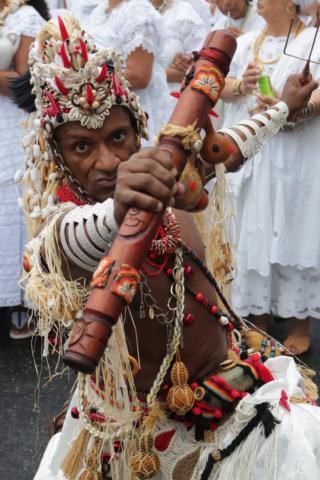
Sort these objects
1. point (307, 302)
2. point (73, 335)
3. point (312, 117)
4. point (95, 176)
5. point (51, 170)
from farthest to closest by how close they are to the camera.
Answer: point (307, 302) → point (312, 117) → point (51, 170) → point (95, 176) → point (73, 335)

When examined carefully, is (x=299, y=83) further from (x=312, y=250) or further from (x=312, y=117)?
(x=312, y=250)

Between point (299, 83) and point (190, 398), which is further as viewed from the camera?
point (299, 83)

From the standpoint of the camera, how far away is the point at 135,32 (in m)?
4.30

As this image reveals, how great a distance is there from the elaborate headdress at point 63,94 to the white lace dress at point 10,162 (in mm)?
2340

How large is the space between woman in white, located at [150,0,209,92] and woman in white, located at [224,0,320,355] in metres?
1.34

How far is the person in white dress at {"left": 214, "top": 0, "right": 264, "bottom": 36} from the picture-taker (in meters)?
5.37

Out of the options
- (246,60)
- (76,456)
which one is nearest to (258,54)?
(246,60)

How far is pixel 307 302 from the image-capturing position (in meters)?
4.43

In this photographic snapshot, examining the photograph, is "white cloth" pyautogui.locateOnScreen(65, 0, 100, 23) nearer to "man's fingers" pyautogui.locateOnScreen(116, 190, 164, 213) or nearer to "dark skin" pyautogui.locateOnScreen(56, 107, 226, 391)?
"dark skin" pyautogui.locateOnScreen(56, 107, 226, 391)

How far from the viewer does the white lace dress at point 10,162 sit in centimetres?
450

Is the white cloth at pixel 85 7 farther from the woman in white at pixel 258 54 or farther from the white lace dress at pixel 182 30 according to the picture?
the woman in white at pixel 258 54

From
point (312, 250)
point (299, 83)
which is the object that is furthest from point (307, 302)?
point (299, 83)

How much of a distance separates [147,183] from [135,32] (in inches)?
119

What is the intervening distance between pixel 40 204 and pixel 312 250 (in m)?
2.39
